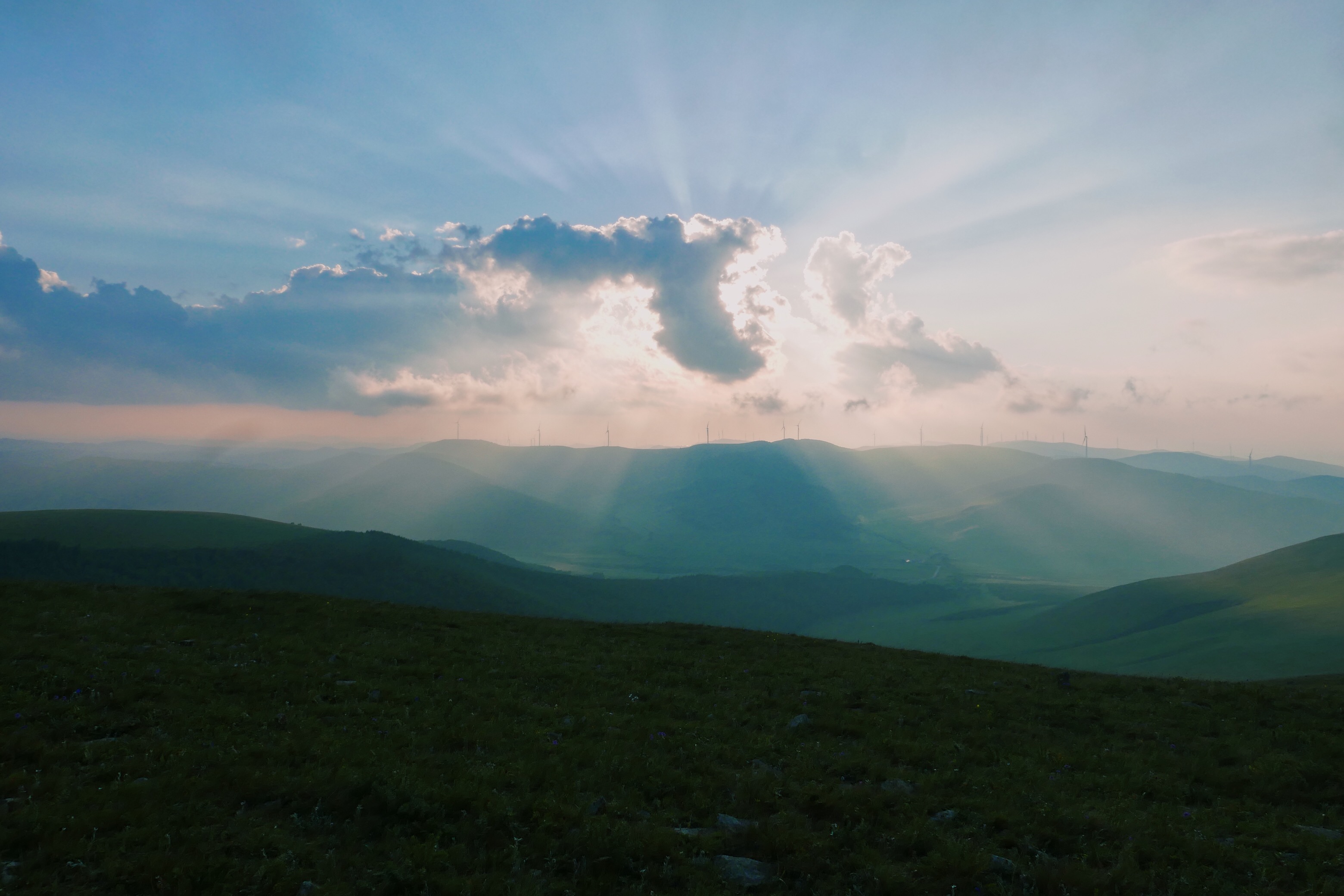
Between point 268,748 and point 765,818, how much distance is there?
11143 mm

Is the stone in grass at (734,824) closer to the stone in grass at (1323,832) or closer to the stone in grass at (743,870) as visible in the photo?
the stone in grass at (743,870)

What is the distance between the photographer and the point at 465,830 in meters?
12.0

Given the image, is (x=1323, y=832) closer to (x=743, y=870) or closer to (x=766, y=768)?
(x=766, y=768)

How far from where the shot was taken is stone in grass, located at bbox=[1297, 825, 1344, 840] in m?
14.4

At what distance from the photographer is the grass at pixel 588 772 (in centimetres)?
1089

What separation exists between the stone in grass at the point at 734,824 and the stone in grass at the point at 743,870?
823 millimetres

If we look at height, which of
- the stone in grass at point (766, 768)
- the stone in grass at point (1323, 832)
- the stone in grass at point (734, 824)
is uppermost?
the stone in grass at point (734, 824)

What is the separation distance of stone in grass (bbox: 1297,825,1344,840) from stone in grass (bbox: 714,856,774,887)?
12.9 metres

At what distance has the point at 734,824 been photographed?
13258mm

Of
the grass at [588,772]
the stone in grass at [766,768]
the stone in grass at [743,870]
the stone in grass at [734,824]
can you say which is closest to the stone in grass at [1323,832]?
the grass at [588,772]

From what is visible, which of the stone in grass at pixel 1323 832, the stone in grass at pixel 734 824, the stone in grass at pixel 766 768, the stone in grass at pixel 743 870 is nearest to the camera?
the stone in grass at pixel 743 870

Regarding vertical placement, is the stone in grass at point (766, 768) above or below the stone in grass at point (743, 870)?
below

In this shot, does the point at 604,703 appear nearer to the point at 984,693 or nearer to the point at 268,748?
the point at 268,748


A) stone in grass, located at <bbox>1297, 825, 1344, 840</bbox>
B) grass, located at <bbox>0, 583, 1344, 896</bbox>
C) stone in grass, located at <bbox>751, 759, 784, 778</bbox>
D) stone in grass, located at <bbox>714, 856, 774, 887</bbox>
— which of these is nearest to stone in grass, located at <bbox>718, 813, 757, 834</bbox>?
grass, located at <bbox>0, 583, 1344, 896</bbox>
